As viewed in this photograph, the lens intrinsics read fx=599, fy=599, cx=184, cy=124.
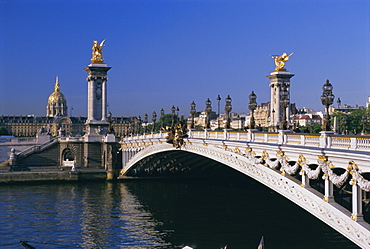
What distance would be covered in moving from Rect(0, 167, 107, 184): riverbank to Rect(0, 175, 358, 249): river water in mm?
3785

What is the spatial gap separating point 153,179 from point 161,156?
9062 mm

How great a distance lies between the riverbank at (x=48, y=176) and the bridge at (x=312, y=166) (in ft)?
84.1

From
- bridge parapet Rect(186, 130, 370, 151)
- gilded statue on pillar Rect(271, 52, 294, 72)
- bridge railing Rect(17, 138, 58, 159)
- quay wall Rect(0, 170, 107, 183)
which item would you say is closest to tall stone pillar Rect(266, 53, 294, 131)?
gilded statue on pillar Rect(271, 52, 294, 72)

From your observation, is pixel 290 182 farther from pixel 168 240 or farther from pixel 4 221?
pixel 4 221

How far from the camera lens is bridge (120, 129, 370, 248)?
60.8ft

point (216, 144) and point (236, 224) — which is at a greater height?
point (216, 144)

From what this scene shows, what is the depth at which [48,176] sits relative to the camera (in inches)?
2399

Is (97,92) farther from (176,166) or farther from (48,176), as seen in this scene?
(176,166)

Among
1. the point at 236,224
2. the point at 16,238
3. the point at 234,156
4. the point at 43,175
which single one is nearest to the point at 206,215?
the point at 236,224

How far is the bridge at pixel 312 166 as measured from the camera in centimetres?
1853

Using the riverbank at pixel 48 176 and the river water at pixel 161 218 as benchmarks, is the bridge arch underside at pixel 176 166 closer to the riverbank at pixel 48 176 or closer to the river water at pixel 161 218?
the river water at pixel 161 218

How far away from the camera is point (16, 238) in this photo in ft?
107

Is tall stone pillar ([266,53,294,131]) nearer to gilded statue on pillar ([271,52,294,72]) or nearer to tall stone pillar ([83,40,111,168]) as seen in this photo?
gilded statue on pillar ([271,52,294,72])

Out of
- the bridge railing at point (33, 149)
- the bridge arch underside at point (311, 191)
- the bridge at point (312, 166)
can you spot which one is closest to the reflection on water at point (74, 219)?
the bridge arch underside at point (311, 191)
